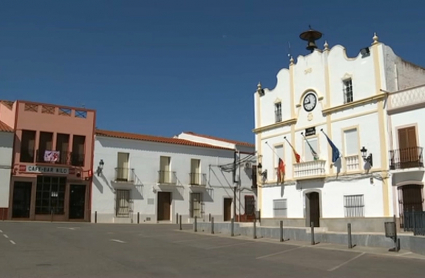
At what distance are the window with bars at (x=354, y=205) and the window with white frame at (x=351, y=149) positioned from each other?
57.5 inches

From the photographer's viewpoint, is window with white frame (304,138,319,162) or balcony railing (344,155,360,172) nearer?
balcony railing (344,155,360,172)

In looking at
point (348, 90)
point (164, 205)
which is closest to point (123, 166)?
point (164, 205)

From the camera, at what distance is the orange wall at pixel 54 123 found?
33844 mm

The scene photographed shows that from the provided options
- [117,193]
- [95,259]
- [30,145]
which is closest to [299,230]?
[95,259]

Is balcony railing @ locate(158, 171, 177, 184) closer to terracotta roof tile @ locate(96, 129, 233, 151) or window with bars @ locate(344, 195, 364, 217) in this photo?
terracotta roof tile @ locate(96, 129, 233, 151)

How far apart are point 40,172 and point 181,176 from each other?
11216mm

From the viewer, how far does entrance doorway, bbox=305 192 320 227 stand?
2667 cm

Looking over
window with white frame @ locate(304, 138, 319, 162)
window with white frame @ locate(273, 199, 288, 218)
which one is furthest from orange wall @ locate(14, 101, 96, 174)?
window with white frame @ locate(304, 138, 319, 162)

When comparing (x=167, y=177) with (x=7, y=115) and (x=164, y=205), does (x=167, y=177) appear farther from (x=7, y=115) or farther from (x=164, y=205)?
(x=7, y=115)

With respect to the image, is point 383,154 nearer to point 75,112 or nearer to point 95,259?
point 95,259

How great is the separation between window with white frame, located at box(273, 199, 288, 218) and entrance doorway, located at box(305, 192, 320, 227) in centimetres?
169

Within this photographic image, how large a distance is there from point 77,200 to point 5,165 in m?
5.60

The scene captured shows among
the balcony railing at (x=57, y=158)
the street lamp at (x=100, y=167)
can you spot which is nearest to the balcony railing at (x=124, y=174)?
the street lamp at (x=100, y=167)

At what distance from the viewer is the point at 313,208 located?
1060 inches
